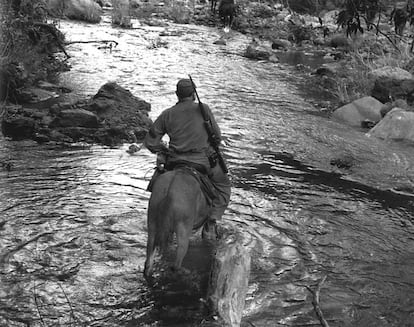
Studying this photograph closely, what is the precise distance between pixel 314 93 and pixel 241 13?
16.4m

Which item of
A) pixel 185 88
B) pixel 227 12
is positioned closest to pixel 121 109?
pixel 185 88

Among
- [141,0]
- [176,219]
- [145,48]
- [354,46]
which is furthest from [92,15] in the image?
[176,219]

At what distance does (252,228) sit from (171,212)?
2219 millimetres

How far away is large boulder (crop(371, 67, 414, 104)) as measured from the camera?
14.8 metres

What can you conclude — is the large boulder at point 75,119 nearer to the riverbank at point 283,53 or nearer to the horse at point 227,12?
the riverbank at point 283,53

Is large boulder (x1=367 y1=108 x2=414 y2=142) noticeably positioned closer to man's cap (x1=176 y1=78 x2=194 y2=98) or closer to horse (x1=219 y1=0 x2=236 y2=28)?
man's cap (x1=176 y1=78 x2=194 y2=98)

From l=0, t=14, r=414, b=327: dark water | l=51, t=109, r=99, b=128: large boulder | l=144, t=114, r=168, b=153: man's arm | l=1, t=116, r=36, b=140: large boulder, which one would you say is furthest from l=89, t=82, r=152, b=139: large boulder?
l=144, t=114, r=168, b=153: man's arm

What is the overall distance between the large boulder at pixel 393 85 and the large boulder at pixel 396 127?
2196 millimetres

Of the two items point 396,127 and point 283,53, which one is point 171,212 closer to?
point 396,127

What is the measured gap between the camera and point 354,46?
23.0m

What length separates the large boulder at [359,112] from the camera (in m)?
13.8

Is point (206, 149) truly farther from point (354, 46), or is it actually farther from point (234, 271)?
point (354, 46)

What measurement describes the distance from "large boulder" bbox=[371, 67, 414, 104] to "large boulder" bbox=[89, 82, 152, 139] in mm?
6346

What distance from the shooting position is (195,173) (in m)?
5.94
